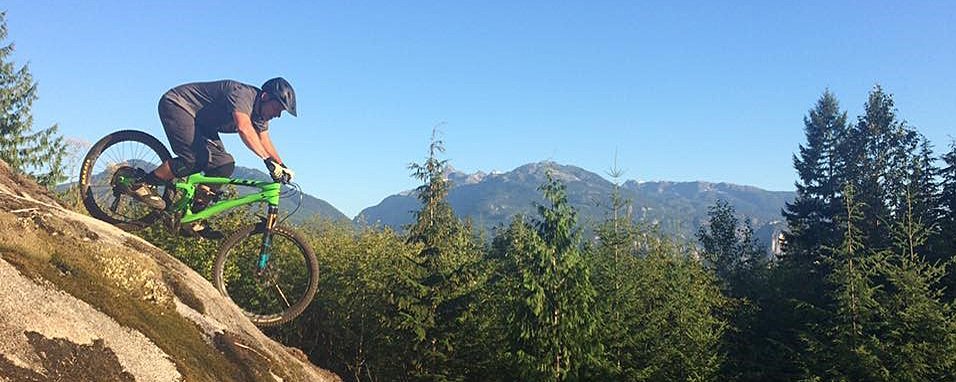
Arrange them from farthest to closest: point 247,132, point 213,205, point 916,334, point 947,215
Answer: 1. point 947,215
2. point 916,334
3. point 213,205
4. point 247,132

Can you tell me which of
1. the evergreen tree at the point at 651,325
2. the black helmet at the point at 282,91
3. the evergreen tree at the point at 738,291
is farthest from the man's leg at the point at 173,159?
the evergreen tree at the point at 738,291

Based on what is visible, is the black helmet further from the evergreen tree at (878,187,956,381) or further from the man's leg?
the evergreen tree at (878,187,956,381)

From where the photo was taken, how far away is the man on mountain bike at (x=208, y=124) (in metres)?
8.51

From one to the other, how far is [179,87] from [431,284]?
18.1 metres

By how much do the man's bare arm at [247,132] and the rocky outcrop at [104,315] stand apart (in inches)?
78.8

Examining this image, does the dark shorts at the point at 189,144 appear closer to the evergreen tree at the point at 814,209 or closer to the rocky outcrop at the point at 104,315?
the rocky outcrop at the point at 104,315

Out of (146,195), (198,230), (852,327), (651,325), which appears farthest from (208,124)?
(852,327)

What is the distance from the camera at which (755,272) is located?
162ft

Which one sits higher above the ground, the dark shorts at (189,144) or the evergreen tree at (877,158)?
the evergreen tree at (877,158)

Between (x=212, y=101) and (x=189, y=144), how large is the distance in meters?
0.69

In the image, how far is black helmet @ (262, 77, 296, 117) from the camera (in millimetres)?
8562

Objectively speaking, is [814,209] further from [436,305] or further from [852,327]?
[436,305]

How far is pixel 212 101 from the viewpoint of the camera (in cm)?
863

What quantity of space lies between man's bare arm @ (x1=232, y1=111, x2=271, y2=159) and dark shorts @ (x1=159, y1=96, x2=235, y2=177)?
2.27 ft
